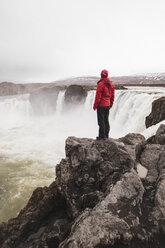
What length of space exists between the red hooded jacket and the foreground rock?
1820 mm

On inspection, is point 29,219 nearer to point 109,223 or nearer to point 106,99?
point 109,223

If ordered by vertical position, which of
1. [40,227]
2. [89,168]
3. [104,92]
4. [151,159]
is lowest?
Result: [40,227]

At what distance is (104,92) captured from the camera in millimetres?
6637

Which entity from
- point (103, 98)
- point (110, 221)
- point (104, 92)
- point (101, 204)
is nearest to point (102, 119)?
point (103, 98)

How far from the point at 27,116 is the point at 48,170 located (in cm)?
4070

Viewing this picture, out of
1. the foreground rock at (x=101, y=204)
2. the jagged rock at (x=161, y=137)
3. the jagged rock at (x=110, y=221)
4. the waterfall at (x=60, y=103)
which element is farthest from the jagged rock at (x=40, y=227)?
the waterfall at (x=60, y=103)

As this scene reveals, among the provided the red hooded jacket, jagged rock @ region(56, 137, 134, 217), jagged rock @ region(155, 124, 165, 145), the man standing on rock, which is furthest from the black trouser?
jagged rock @ region(155, 124, 165, 145)

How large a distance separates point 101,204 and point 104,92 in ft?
14.9

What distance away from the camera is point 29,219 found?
5453 mm

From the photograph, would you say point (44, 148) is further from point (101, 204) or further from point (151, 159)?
point (101, 204)

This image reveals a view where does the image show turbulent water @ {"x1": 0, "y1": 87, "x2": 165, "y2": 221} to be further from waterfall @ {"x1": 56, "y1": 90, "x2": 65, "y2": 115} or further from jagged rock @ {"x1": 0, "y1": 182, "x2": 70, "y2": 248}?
waterfall @ {"x1": 56, "y1": 90, "x2": 65, "y2": 115}

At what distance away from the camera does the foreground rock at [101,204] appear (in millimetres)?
3252

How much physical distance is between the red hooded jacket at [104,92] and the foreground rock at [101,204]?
1.82 m

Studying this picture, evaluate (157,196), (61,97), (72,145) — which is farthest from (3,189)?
(61,97)
